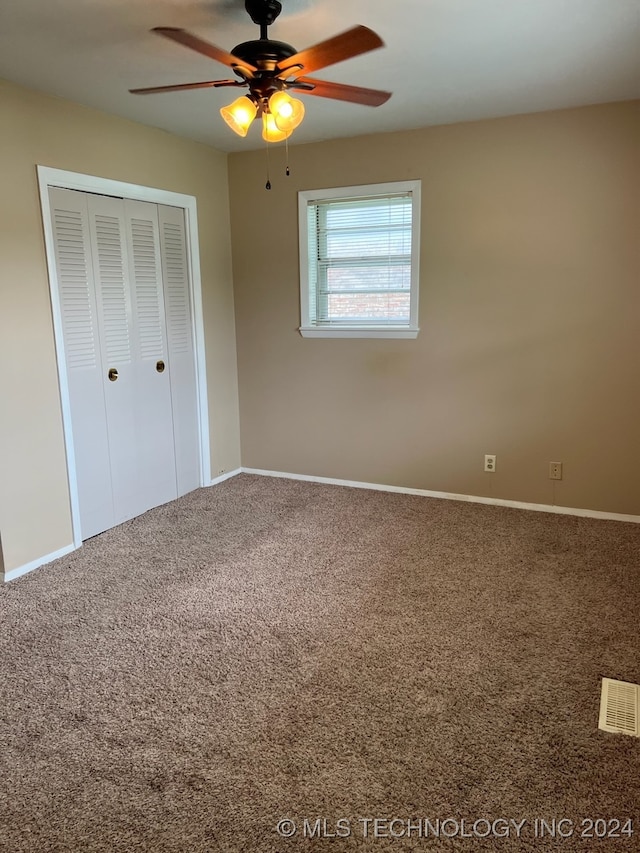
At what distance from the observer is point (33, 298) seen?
3045 mm

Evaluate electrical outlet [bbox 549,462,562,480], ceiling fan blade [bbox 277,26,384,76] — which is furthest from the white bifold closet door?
electrical outlet [bbox 549,462,562,480]

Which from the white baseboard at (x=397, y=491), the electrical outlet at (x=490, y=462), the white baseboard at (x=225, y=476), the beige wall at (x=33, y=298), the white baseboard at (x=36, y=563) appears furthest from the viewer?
the white baseboard at (x=225, y=476)

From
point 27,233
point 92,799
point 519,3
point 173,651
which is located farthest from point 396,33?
point 92,799

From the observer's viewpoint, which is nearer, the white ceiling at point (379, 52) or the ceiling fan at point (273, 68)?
the ceiling fan at point (273, 68)

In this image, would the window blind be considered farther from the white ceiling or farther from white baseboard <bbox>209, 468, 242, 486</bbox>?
white baseboard <bbox>209, 468, 242, 486</bbox>

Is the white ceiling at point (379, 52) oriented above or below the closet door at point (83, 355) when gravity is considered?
above

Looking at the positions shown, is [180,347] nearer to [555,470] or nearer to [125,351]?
[125,351]

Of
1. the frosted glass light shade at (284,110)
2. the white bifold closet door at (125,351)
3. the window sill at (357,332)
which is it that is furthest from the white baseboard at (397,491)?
the frosted glass light shade at (284,110)

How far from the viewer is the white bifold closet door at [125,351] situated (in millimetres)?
3322

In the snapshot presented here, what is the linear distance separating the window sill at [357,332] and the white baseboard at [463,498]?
3.64 ft

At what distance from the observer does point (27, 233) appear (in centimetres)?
299

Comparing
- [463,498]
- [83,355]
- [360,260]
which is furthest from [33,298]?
[463,498]

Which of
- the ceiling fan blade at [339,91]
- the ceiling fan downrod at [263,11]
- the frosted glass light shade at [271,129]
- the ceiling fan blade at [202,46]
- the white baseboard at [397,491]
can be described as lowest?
the white baseboard at [397,491]

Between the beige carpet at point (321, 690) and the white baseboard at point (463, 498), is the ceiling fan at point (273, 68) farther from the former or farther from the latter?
the white baseboard at point (463, 498)
